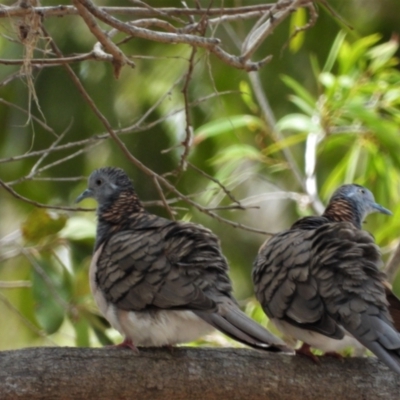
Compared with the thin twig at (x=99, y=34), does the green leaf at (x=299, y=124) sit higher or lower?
lower

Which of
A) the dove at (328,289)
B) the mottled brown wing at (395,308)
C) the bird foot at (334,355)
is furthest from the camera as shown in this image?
the mottled brown wing at (395,308)

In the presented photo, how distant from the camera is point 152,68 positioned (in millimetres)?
6816

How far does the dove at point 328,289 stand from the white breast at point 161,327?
311 millimetres

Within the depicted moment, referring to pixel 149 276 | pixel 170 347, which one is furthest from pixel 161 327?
pixel 149 276

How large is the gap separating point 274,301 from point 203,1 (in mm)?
4151

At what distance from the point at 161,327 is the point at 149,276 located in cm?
18

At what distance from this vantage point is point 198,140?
15.1 ft

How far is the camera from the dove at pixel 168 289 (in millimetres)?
2791

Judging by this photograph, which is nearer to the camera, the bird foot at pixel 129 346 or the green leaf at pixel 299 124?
the bird foot at pixel 129 346

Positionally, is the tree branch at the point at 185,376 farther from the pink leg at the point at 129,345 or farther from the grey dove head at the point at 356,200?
the grey dove head at the point at 356,200

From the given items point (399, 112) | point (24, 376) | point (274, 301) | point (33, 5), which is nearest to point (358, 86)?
point (399, 112)

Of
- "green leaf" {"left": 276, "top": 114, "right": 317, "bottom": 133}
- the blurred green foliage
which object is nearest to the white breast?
the blurred green foliage

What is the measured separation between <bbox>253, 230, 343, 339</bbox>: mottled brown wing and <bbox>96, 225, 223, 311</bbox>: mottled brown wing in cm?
31

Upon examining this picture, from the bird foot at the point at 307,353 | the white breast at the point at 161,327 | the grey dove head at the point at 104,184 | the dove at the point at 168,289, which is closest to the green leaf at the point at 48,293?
the grey dove head at the point at 104,184
